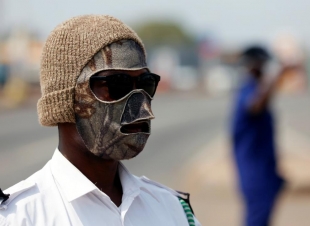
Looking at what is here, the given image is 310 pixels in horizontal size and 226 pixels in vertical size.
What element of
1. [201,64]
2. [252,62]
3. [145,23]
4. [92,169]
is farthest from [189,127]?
[145,23]

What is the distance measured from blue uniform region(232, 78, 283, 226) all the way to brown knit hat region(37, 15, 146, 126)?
13.8ft

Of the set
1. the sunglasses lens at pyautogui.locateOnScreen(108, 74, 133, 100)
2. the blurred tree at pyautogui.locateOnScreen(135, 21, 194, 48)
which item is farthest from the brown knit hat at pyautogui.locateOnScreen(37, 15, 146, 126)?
the blurred tree at pyautogui.locateOnScreen(135, 21, 194, 48)

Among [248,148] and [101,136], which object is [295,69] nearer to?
[248,148]

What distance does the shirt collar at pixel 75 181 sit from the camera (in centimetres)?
245

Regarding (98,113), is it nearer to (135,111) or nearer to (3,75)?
(135,111)

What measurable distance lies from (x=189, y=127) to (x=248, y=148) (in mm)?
22792

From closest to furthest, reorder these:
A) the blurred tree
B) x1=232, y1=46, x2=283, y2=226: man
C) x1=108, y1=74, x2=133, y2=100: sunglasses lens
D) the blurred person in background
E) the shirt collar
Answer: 1. the shirt collar
2. x1=108, y1=74, x2=133, y2=100: sunglasses lens
3. x1=232, y1=46, x2=283, y2=226: man
4. the blurred person in background
5. the blurred tree

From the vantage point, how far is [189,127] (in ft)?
→ 97.0

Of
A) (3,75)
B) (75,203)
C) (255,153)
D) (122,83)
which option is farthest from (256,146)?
(3,75)

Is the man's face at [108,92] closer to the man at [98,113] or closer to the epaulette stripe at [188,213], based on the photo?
the man at [98,113]

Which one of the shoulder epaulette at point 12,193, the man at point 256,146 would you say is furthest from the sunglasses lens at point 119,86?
the man at point 256,146

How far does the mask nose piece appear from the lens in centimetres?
256

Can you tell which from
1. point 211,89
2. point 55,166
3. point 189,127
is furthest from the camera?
point 211,89

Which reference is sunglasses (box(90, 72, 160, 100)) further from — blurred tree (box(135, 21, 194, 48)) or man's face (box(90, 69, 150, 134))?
blurred tree (box(135, 21, 194, 48))
